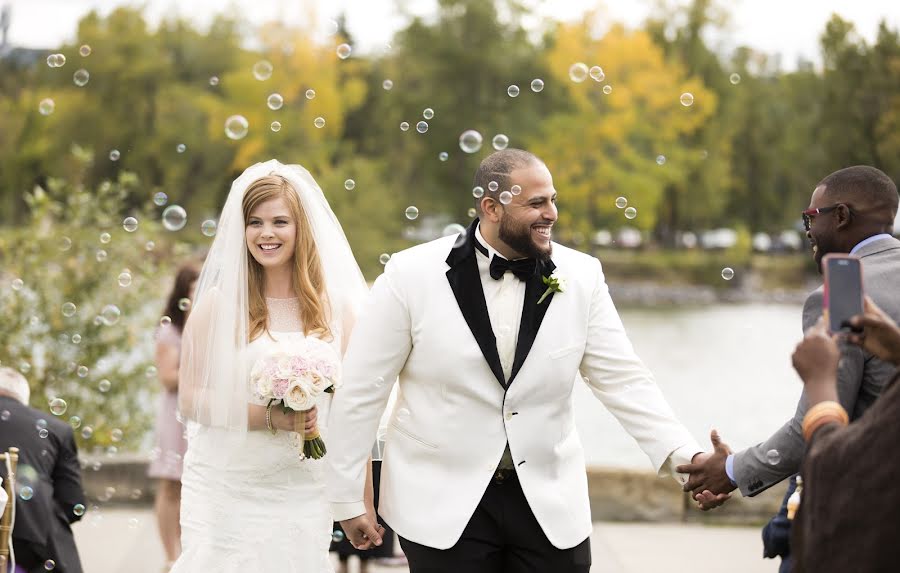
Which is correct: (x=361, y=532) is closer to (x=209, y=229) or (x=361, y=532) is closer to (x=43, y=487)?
(x=43, y=487)

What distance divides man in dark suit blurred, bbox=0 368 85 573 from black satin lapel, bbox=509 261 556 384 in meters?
2.06

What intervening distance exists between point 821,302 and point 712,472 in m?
0.81

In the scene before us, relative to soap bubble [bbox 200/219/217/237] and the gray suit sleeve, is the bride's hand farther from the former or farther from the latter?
the gray suit sleeve

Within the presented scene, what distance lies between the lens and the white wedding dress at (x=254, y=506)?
459cm

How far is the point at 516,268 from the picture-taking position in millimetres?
4000

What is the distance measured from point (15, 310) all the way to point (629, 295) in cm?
3003

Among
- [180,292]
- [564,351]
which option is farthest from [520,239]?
[180,292]

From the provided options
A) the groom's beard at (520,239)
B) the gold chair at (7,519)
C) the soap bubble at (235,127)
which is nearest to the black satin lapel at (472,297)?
the groom's beard at (520,239)

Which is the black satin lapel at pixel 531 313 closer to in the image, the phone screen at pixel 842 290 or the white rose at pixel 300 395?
the white rose at pixel 300 395

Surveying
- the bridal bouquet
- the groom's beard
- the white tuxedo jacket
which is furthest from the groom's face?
the bridal bouquet

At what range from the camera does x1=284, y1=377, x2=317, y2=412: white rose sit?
14.4ft

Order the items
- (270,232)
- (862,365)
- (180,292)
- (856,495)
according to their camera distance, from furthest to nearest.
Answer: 1. (180,292)
2. (270,232)
3. (862,365)
4. (856,495)

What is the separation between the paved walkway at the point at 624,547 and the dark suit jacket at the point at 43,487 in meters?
1.83

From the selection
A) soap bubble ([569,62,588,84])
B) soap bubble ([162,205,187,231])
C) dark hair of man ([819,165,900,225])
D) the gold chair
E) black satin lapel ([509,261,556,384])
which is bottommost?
the gold chair
